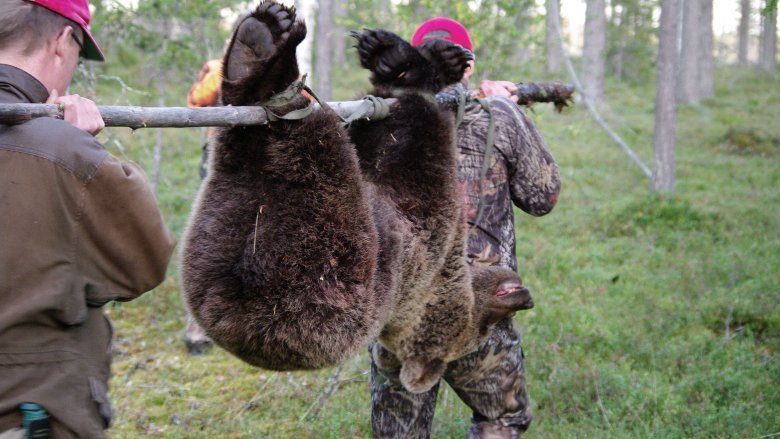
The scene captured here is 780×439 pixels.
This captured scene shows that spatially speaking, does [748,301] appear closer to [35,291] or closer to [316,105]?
[316,105]

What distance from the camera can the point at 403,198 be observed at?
2527mm

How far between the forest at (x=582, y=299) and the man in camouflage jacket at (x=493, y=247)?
3.49 feet

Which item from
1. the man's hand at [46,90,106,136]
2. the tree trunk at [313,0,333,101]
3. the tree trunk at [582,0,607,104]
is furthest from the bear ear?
the tree trunk at [582,0,607,104]

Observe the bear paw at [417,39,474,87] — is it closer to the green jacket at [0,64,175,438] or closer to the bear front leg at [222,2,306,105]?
the bear front leg at [222,2,306,105]

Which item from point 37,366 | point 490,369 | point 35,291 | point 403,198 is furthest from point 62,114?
point 490,369

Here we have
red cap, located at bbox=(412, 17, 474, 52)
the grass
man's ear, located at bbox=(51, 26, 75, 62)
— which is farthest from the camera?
the grass

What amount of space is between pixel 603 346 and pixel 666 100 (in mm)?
6549

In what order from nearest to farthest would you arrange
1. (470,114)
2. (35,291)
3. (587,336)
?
(35,291)
(470,114)
(587,336)

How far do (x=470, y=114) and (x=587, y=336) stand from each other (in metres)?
4.04

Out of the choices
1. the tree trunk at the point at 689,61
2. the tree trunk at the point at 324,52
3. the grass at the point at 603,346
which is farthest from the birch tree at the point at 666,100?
the tree trunk at the point at 689,61

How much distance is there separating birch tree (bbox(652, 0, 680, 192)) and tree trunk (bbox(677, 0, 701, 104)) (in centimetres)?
1161

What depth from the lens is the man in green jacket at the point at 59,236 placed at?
193 cm

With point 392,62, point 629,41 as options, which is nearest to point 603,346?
point 392,62

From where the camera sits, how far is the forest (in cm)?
538
